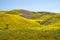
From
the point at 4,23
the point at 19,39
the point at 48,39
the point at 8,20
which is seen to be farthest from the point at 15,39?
the point at 8,20

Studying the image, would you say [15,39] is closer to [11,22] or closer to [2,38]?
[2,38]

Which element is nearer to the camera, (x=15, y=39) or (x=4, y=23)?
(x=15, y=39)

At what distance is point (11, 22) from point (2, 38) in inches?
1456

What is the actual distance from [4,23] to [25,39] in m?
36.3

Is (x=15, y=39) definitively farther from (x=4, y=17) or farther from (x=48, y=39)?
(x=4, y=17)

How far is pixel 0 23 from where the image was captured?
188ft

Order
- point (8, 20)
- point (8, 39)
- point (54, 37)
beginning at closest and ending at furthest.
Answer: point (8, 39)
point (54, 37)
point (8, 20)

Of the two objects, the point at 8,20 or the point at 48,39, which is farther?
the point at 8,20

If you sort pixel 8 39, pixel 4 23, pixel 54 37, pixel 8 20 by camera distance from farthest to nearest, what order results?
1. pixel 8 20
2. pixel 4 23
3. pixel 54 37
4. pixel 8 39

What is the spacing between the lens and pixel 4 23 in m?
57.2

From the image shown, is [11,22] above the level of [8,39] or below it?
below

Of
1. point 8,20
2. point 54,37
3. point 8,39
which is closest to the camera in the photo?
point 8,39

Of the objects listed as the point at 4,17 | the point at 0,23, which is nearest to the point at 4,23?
the point at 0,23

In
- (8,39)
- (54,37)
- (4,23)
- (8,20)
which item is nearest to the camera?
(8,39)
